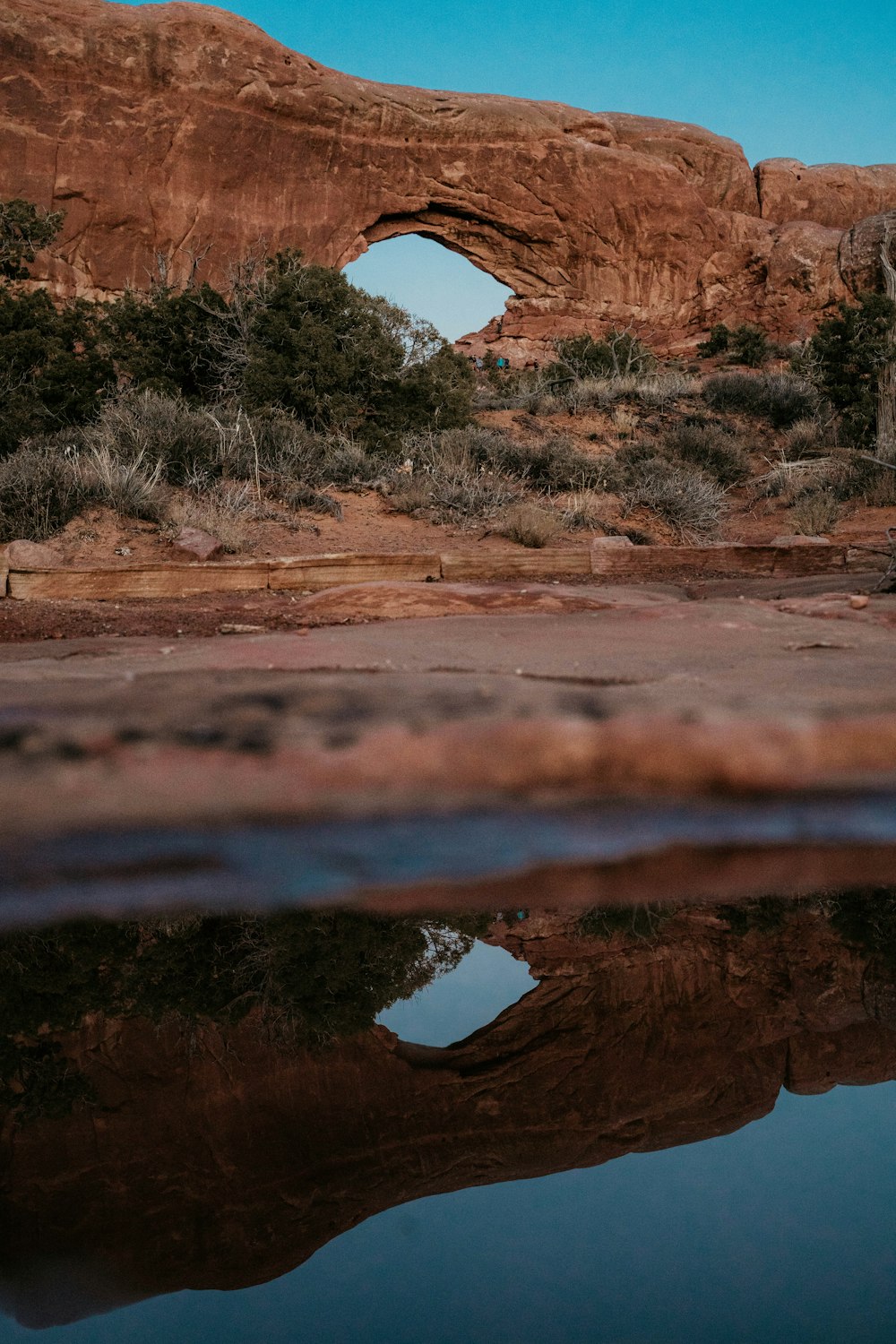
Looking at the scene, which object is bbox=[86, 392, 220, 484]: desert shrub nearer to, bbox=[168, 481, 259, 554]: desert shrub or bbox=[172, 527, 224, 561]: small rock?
bbox=[168, 481, 259, 554]: desert shrub

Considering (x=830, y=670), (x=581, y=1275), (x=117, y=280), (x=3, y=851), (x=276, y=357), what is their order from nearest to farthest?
(x=581, y=1275), (x=3, y=851), (x=830, y=670), (x=276, y=357), (x=117, y=280)

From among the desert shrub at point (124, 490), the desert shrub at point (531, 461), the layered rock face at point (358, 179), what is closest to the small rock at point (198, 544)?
the desert shrub at point (124, 490)

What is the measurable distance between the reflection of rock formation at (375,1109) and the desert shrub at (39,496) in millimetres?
9219

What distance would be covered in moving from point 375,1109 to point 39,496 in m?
9.65

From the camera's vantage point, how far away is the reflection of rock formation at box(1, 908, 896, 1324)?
93 cm

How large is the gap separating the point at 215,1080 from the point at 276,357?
14.7 m

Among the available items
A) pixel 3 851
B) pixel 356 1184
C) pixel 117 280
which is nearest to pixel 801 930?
pixel 356 1184

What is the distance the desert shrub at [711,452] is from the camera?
16.0 m

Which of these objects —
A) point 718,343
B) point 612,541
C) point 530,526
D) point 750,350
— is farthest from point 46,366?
point 718,343

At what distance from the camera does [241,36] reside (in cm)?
2959

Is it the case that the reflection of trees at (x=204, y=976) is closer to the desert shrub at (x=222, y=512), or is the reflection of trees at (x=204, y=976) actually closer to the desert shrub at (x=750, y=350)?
the desert shrub at (x=222, y=512)

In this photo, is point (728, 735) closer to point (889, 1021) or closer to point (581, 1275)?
point (889, 1021)

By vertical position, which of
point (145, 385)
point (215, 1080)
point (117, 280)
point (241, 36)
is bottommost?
point (215, 1080)

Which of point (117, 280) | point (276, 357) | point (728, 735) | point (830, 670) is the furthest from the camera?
point (117, 280)
